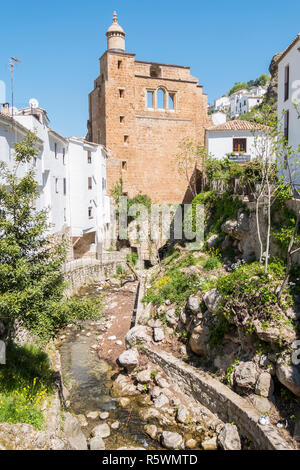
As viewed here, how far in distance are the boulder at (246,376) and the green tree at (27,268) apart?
5.83 metres

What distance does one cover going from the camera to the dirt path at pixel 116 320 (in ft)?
58.6

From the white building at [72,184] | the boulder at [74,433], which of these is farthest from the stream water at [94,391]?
the white building at [72,184]

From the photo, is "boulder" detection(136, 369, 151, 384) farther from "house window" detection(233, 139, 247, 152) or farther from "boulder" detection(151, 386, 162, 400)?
"house window" detection(233, 139, 247, 152)

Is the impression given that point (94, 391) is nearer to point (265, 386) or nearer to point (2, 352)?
point (2, 352)

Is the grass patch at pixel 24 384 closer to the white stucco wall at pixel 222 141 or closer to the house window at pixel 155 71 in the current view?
the white stucco wall at pixel 222 141

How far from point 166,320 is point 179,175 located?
868 inches

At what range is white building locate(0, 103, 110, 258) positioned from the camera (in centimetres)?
2395

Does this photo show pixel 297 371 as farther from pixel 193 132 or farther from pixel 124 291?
pixel 193 132

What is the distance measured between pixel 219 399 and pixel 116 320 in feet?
35.5

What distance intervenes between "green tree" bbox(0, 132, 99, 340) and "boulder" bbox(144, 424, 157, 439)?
14.5ft

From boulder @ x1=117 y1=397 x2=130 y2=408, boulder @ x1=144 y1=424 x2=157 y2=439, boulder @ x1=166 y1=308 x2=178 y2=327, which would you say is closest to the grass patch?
→ boulder @ x1=117 y1=397 x2=130 y2=408

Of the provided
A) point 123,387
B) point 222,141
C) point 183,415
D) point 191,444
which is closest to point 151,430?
point 183,415

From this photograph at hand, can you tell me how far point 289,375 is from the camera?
35.1 feet
